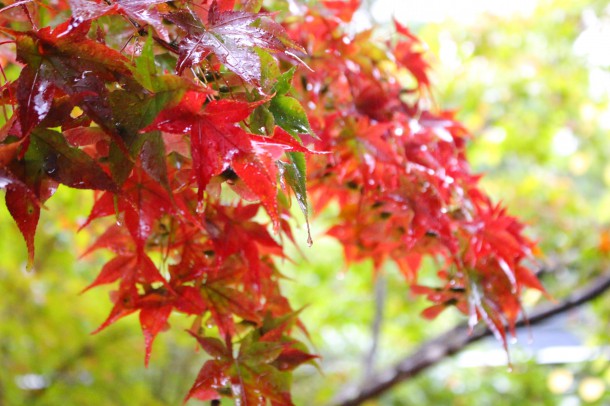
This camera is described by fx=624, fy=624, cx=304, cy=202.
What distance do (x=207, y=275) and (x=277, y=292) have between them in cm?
13

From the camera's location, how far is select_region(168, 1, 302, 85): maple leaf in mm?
448

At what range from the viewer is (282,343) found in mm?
634

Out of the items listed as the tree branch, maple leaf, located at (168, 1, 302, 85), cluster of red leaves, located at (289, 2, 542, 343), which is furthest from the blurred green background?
maple leaf, located at (168, 1, 302, 85)

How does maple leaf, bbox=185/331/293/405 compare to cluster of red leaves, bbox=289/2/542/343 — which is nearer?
maple leaf, bbox=185/331/293/405

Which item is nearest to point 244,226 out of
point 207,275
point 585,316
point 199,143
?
point 207,275

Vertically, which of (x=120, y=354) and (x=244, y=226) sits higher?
(x=244, y=226)

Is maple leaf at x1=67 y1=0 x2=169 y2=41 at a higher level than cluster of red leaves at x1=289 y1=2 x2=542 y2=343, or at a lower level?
higher

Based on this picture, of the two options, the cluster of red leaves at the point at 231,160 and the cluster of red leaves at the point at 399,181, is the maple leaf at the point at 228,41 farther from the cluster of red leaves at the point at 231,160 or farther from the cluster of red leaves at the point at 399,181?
the cluster of red leaves at the point at 399,181

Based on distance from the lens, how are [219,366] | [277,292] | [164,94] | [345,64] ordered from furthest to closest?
1. [345,64]
2. [277,292]
3. [219,366]
4. [164,94]

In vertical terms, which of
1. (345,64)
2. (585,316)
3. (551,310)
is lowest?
(585,316)

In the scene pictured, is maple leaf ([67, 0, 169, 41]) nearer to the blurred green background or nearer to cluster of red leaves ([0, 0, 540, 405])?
cluster of red leaves ([0, 0, 540, 405])

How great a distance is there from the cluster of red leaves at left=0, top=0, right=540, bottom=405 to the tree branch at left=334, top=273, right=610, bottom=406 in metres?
0.79

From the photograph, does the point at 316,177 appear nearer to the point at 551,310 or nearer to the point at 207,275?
the point at 207,275

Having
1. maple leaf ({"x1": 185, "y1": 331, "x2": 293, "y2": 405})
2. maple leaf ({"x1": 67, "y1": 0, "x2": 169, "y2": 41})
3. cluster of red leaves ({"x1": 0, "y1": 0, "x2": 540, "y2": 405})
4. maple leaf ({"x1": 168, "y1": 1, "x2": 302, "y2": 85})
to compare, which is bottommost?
maple leaf ({"x1": 185, "y1": 331, "x2": 293, "y2": 405})
